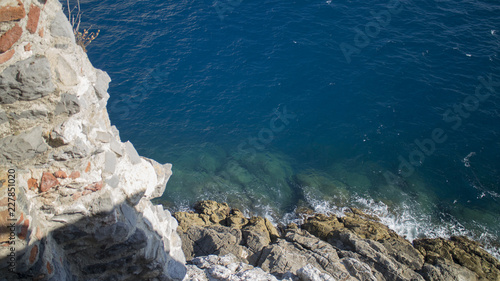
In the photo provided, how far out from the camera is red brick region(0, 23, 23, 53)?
3.54 m

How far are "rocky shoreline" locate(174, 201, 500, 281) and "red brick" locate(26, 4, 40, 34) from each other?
6053mm

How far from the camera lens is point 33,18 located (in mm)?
3855

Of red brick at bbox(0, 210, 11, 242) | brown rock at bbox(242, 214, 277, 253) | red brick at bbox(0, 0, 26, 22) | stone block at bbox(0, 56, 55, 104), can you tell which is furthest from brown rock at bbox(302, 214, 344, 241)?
red brick at bbox(0, 0, 26, 22)

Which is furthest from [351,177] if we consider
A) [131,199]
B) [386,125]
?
[131,199]

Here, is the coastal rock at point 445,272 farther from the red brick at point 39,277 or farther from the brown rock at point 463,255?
the red brick at point 39,277

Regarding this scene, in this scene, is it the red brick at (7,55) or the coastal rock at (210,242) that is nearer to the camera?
the red brick at (7,55)

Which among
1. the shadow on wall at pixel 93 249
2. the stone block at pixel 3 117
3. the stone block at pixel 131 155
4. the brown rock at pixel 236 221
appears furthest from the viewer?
the brown rock at pixel 236 221

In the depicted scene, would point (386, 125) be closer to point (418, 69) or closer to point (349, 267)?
point (418, 69)

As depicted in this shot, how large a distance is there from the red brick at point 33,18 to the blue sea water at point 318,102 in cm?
1312

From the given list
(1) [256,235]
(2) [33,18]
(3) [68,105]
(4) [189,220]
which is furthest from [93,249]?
(4) [189,220]

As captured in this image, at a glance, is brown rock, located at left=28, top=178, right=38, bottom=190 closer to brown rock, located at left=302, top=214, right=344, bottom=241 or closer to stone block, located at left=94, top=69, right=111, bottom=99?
stone block, located at left=94, top=69, right=111, bottom=99

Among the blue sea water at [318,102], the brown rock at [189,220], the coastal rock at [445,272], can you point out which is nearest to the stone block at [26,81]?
the brown rock at [189,220]

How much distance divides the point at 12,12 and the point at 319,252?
10143mm

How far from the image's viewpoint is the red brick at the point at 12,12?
11.3ft
